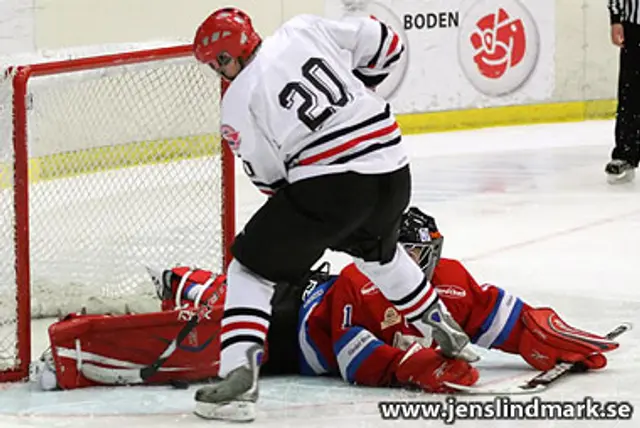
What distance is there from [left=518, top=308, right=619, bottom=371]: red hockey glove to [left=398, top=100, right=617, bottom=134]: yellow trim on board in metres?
4.35

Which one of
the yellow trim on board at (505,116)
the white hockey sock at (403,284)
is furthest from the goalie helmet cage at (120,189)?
the yellow trim on board at (505,116)

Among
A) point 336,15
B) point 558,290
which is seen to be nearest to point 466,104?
point 336,15

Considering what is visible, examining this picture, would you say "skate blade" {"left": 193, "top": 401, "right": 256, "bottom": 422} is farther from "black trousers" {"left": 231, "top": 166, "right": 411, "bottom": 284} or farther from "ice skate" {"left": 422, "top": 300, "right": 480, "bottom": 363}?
"ice skate" {"left": 422, "top": 300, "right": 480, "bottom": 363}

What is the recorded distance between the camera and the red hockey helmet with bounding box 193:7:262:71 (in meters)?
2.71

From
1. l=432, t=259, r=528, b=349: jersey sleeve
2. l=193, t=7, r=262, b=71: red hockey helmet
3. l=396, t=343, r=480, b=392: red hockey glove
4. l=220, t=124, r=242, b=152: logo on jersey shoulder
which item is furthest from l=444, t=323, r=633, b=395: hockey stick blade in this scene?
l=193, t=7, r=262, b=71: red hockey helmet

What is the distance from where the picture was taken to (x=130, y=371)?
305 cm

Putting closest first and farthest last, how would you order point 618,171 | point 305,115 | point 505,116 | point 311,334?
point 305,115, point 311,334, point 618,171, point 505,116

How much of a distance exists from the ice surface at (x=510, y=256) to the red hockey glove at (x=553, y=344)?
0.05m

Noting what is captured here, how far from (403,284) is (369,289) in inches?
5.3

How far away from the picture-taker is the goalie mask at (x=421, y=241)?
3090 millimetres

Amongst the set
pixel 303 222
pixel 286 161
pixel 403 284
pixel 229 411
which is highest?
pixel 286 161

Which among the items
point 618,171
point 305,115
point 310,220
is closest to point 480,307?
point 310,220

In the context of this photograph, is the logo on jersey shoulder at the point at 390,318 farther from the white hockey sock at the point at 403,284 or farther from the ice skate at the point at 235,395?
the ice skate at the point at 235,395

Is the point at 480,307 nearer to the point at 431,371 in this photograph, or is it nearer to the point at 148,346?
the point at 431,371
